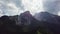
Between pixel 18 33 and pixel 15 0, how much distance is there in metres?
0.41

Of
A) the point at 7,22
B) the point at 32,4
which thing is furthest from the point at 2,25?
the point at 32,4

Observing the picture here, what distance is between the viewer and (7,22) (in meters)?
2.61

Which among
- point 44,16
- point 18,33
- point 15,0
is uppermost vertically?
point 15,0

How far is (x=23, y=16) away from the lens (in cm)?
263

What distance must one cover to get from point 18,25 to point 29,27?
137 mm

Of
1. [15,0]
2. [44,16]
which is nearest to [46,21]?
[44,16]

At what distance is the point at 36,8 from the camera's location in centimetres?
264

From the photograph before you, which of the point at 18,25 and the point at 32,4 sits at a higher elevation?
the point at 32,4

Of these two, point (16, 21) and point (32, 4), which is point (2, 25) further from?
point (32, 4)

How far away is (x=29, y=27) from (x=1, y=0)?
1.58ft

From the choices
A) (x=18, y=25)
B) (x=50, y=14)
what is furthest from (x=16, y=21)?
(x=50, y=14)

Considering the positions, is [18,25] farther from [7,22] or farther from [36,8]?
[36,8]

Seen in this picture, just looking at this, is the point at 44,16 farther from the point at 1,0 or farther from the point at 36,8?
the point at 1,0

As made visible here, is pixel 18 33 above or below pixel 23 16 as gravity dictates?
below
